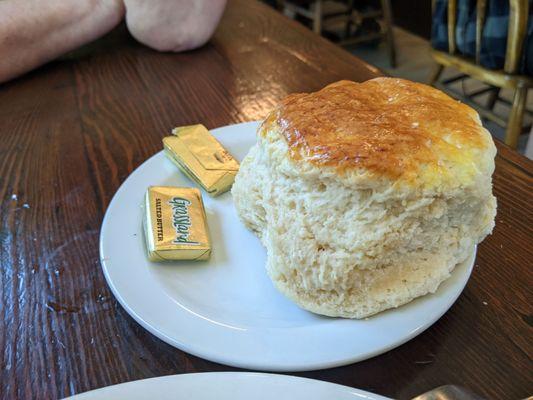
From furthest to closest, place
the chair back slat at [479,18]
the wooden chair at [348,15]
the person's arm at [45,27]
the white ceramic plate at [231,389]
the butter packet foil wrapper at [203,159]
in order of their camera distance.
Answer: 1. the wooden chair at [348,15]
2. the chair back slat at [479,18]
3. the person's arm at [45,27]
4. the butter packet foil wrapper at [203,159]
5. the white ceramic plate at [231,389]

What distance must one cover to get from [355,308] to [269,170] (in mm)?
→ 193

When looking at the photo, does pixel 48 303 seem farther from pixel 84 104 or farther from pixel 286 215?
pixel 84 104

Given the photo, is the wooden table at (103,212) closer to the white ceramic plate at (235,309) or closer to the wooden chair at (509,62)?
the white ceramic plate at (235,309)

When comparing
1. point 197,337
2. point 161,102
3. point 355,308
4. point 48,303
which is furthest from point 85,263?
point 161,102

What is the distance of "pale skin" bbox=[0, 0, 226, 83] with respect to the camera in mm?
1071

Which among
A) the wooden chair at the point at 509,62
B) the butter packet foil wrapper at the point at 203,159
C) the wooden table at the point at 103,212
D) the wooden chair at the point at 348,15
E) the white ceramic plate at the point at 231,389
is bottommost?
the wooden chair at the point at 348,15

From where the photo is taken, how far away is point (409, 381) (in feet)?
1.63

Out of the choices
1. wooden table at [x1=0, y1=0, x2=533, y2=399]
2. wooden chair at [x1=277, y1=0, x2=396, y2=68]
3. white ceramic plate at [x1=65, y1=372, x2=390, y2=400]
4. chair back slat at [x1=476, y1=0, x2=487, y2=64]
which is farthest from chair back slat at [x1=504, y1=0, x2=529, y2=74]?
wooden chair at [x1=277, y1=0, x2=396, y2=68]

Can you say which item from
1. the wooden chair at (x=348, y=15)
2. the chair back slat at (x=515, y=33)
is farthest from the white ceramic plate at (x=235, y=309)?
the wooden chair at (x=348, y=15)

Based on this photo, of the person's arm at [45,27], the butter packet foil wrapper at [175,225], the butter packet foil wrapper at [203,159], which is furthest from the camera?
the person's arm at [45,27]

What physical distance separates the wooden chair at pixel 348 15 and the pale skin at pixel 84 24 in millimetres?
1831

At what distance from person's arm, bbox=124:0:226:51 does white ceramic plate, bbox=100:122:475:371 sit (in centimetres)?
66

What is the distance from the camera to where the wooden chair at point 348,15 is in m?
2.92

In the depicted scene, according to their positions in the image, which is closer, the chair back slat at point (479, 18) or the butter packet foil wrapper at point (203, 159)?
the butter packet foil wrapper at point (203, 159)
